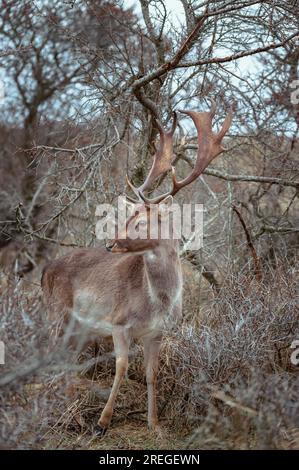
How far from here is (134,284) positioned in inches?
251

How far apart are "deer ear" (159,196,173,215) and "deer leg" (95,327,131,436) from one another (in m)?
1.12

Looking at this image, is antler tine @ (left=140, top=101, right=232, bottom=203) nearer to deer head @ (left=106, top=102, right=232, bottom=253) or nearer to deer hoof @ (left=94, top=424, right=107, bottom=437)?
deer head @ (left=106, top=102, right=232, bottom=253)

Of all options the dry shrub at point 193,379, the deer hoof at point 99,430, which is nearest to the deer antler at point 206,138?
the dry shrub at point 193,379

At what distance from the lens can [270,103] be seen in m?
9.17

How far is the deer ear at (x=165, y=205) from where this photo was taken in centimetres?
625

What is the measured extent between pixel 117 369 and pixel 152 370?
343 millimetres

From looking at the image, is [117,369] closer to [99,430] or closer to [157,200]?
[99,430]

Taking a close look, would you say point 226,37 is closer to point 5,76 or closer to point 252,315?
point 252,315

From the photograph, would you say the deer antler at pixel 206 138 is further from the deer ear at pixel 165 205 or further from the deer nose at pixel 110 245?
the deer nose at pixel 110 245

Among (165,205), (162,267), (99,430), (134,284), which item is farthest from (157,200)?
(99,430)

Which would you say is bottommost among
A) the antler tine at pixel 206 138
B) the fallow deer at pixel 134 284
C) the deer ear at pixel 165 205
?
the fallow deer at pixel 134 284

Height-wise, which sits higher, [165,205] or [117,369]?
[165,205]

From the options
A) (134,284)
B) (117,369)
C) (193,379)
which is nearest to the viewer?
(193,379)

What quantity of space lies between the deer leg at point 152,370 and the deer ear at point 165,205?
1144 millimetres
